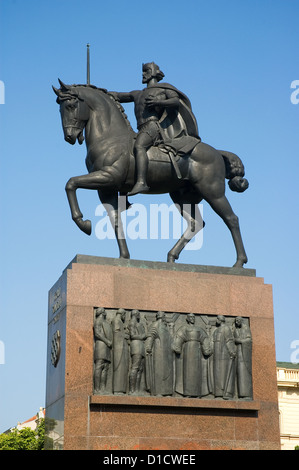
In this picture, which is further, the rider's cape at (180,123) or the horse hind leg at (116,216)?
the rider's cape at (180,123)

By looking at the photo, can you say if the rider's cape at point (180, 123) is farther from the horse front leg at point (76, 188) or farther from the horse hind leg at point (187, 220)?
the horse front leg at point (76, 188)

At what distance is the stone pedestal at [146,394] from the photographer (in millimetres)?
14516

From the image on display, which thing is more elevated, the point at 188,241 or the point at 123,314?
the point at 188,241

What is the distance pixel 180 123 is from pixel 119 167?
1.88 metres

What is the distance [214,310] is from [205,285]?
525 mm

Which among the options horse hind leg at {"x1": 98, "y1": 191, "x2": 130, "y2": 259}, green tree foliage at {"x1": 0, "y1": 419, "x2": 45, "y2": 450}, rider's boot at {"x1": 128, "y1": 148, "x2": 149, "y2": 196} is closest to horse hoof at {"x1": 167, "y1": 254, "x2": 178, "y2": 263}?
horse hind leg at {"x1": 98, "y1": 191, "x2": 130, "y2": 259}

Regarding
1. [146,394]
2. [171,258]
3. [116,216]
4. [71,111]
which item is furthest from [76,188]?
[146,394]

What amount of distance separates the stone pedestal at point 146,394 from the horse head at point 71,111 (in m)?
2.73

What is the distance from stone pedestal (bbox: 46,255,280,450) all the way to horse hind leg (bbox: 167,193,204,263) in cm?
73

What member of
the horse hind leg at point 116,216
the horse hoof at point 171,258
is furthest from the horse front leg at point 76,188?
the horse hoof at point 171,258

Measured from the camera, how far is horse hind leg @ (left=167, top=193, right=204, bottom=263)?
17.0 m
